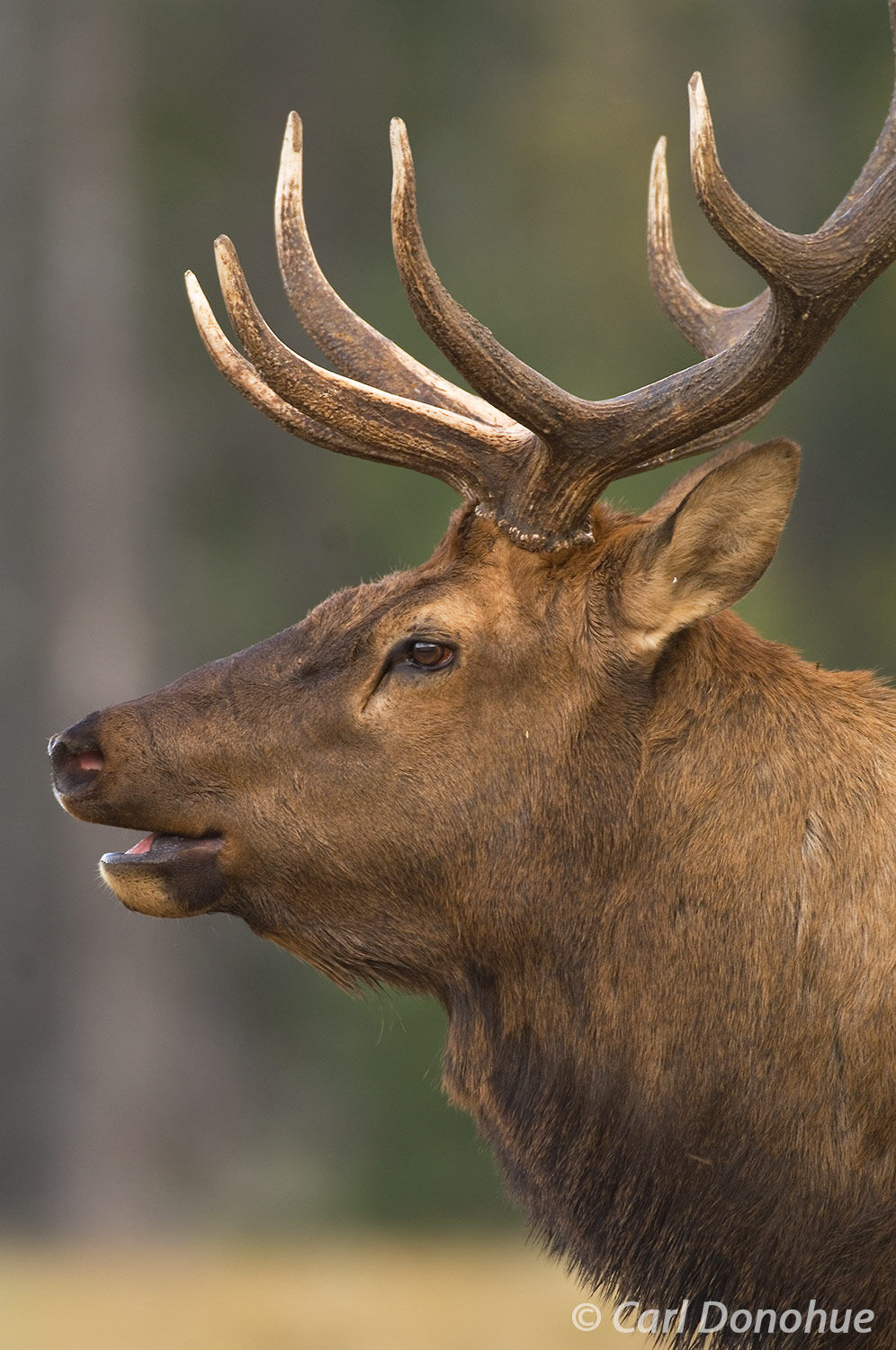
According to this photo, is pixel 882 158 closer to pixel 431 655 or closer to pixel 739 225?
pixel 739 225

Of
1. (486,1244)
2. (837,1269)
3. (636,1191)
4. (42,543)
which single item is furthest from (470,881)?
(42,543)

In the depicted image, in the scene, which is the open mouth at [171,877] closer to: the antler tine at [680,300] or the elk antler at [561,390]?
the elk antler at [561,390]

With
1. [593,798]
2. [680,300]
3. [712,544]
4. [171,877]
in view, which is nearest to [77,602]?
[680,300]

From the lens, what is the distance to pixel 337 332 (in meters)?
4.68

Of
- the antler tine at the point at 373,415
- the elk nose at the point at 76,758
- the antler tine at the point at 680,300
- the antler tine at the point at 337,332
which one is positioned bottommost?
the elk nose at the point at 76,758

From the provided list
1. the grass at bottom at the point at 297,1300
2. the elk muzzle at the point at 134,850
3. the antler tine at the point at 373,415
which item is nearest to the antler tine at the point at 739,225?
the antler tine at the point at 373,415

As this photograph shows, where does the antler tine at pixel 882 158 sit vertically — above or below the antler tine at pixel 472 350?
above

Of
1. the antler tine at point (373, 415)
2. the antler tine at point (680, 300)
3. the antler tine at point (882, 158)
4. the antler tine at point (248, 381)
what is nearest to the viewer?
the antler tine at point (882, 158)

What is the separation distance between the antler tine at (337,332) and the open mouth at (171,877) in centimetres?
125

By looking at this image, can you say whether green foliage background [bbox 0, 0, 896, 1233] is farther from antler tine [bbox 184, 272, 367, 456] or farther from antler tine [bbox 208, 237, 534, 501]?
antler tine [bbox 208, 237, 534, 501]

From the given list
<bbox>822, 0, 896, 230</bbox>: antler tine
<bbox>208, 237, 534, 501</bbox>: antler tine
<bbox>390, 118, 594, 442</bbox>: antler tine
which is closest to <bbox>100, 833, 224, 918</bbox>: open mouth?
<bbox>208, 237, 534, 501</bbox>: antler tine

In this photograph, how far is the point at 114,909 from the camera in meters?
15.1

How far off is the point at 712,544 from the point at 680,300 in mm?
1441

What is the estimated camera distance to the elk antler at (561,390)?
3.83 meters
